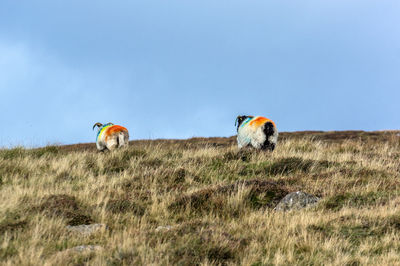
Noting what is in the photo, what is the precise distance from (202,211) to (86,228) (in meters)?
2.13

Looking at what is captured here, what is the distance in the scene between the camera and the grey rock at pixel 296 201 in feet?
26.4

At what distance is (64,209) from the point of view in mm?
7332

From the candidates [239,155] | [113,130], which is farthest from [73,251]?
[113,130]

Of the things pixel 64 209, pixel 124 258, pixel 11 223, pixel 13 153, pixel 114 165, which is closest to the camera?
pixel 124 258

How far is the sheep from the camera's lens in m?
14.3

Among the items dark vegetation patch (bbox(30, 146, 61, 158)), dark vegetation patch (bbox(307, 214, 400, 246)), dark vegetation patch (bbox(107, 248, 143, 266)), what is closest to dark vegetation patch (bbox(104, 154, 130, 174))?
dark vegetation patch (bbox(30, 146, 61, 158))

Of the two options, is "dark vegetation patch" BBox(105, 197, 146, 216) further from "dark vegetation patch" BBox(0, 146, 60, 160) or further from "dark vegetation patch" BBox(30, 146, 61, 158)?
"dark vegetation patch" BBox(30, 146, 61, 158)

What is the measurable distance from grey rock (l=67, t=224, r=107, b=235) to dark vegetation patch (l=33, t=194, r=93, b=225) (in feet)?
0.97

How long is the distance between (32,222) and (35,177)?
4062 millimetres

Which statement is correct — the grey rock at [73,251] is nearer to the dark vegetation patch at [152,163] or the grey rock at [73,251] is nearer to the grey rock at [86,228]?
the grey rock at [86,228]

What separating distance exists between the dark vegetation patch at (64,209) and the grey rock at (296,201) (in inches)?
132

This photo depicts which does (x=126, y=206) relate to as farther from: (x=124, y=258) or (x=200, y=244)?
(x=124, y=258)

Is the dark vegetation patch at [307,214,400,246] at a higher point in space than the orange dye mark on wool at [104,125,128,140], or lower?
lower

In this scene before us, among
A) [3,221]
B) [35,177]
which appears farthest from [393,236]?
[35,177]
